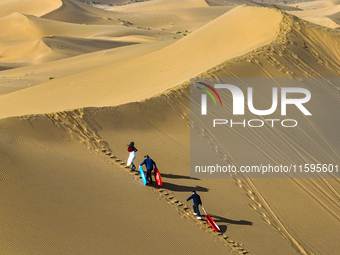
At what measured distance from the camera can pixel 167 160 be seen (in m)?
13.5

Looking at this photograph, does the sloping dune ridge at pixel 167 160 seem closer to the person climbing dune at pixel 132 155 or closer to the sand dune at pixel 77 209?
the sand dune at pixel 77 209

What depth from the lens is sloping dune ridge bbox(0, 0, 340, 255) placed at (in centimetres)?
990

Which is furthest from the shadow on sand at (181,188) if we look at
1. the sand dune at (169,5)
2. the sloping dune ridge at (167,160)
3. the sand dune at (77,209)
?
the sand dune at (169,5)

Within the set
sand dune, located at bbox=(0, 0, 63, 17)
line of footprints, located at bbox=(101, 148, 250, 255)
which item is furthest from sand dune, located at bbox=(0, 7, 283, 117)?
sand dune, located at bbox=(0, 0, 63, 17)

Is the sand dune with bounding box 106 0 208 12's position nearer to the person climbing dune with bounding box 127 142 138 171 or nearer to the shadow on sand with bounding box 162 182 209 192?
the person climbing dune with bounding box 127 142 138 171

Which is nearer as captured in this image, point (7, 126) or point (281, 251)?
point (281, 251)

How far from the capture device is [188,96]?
16422mm

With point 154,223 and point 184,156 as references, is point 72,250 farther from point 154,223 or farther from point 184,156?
point 184,156

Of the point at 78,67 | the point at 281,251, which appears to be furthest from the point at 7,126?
the point at 78,67

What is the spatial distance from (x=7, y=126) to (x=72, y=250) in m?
4.80

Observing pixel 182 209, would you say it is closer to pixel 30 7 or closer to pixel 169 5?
pixel 30 7

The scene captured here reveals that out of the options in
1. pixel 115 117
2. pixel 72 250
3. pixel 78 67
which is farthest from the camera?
pixel 78 67

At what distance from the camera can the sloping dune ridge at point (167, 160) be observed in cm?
990

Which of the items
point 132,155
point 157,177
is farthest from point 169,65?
point 157,177
